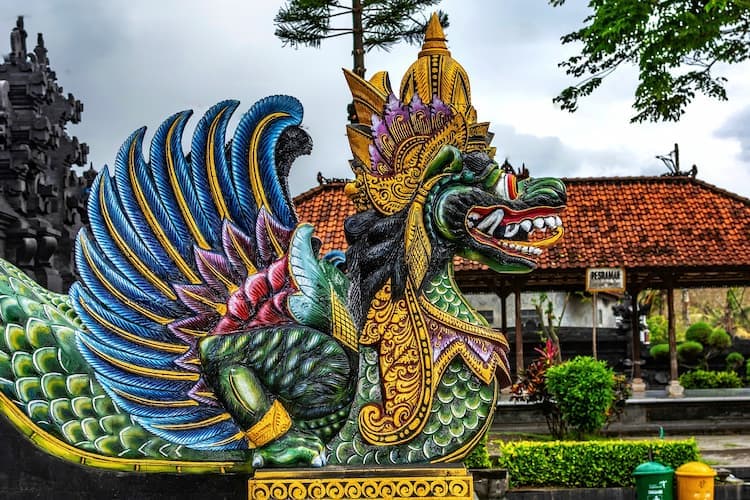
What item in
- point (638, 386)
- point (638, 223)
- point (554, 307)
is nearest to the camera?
point (638, 223)

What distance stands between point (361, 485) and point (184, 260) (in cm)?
164

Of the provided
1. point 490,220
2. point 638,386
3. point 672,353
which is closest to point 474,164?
point 490,220

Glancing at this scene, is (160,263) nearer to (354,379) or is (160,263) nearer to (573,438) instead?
(354,379)

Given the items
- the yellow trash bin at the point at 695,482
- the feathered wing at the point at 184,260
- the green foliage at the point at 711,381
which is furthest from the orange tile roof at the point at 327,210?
the feathered wing at the point at 184,260

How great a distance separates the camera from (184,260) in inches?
205

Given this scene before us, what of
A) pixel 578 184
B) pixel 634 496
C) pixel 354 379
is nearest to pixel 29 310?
pixel 354 379

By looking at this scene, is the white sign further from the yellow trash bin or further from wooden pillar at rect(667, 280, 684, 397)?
the yellow trash bin

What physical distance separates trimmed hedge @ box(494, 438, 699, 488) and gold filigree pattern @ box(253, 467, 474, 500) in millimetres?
4306

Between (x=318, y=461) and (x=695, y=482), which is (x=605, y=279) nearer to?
(x=695, y=482)

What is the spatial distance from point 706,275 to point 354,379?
1354cm

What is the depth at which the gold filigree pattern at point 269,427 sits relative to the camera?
496cm

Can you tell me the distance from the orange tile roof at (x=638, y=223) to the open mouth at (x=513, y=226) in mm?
9404

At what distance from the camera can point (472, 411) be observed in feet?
16.6

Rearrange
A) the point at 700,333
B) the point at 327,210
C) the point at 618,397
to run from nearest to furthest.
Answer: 1. the point at 618,397
2. the point at 327,210
3. the point at 700,333
